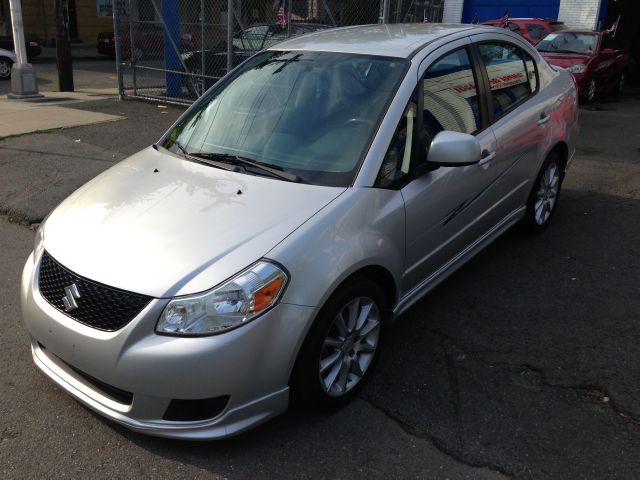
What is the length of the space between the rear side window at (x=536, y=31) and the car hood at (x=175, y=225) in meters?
14.2

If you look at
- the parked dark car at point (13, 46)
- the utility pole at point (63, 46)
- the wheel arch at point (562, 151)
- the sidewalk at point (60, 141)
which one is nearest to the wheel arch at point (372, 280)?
the wheel arch at point (562, 151)

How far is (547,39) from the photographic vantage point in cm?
1380

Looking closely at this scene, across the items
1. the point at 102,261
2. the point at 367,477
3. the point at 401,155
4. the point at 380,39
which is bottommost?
the point at 367,477

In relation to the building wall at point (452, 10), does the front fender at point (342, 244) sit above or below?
below

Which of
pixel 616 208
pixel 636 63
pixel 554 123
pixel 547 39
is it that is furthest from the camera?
pixel 636 63

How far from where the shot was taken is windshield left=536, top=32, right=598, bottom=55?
43.7 ft

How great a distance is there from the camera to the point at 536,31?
15453 mm

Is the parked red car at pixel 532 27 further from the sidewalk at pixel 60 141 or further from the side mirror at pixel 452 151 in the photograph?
the side mirror at pixel 452 151

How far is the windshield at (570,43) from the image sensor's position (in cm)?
1333

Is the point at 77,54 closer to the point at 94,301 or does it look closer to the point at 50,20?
the point at 50,20

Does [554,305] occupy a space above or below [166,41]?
below

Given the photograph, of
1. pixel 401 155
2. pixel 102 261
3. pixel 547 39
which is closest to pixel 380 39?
pixel 401 155

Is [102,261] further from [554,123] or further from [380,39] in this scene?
[554,123]

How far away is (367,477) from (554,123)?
11.7 ft
